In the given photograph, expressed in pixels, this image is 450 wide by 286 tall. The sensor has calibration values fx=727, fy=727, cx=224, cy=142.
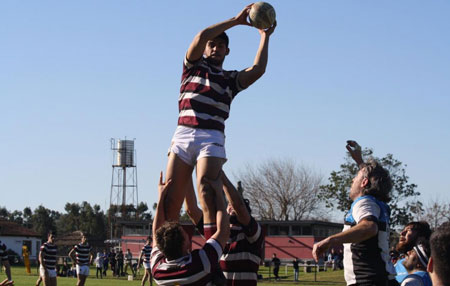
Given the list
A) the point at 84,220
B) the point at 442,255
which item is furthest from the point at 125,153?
the point at 442,255

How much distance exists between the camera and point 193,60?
26.8 ft

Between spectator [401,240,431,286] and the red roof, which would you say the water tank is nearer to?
→ the red roof

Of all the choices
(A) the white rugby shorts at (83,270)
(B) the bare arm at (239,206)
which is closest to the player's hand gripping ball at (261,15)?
(B) the bare arm at (239,206)

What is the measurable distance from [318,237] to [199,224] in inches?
2734

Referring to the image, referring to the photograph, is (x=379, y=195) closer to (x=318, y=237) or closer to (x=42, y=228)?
(x=318, y=237)

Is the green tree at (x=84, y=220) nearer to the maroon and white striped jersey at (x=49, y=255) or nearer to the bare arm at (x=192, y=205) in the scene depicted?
the maroon and white striped jersey at (x=49, y=255)

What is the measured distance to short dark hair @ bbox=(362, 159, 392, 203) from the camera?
7332 millimetres

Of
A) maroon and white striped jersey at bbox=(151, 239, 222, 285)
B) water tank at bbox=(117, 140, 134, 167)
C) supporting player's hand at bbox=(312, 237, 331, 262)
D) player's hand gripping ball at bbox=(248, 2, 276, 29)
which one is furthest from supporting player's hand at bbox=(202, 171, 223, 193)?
water tank at bbox=(117, 140, 134, 167)

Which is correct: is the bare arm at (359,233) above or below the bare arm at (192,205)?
below

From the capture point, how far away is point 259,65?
28.0ft

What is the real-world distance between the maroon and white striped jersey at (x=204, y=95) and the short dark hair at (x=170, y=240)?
1.83 metres

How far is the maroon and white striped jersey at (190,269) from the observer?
640cm

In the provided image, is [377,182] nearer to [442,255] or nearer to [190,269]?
[190,269]

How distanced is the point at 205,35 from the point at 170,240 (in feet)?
8.50
